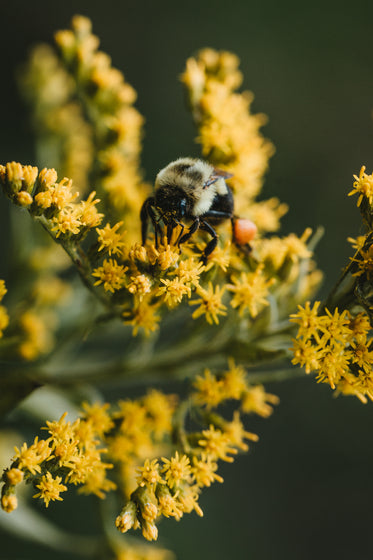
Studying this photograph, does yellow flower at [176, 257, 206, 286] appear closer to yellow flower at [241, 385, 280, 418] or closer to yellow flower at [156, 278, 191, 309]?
yellow flower at [156, 278, 191, 309]

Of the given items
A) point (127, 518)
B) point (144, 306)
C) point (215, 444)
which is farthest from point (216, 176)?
point (127, 518)

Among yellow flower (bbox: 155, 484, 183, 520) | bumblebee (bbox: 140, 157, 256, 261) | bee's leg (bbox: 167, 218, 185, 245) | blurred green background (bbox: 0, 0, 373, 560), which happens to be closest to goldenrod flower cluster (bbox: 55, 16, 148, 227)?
bumblebee (bbox: 140, 157, 256, 261)

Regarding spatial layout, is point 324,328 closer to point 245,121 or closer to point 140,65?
point 245,121

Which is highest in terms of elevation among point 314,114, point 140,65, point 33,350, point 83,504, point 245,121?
point 140,65

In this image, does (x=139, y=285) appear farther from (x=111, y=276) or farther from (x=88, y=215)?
(x=88, y=215)

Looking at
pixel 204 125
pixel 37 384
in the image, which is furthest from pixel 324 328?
pixel 204 125
